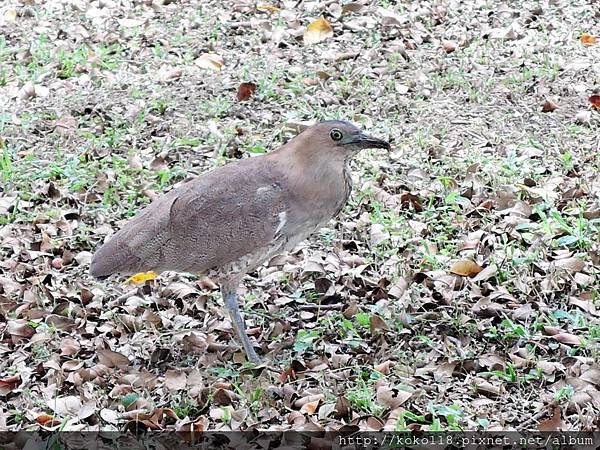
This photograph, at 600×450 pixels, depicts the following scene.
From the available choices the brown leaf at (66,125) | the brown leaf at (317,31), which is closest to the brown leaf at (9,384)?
the brown leaf at (66,125)

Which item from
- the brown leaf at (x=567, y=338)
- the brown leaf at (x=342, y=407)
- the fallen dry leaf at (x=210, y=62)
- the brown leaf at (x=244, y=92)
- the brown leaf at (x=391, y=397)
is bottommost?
the fallen dry leaf at (x=210, y=62)

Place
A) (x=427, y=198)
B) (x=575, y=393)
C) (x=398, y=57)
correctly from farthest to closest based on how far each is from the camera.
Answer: (x=398, y=57), (x=427, y=198), (x=575, y=393)

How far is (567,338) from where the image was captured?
4840 millimetres

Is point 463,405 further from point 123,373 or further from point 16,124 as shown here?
point 16,124

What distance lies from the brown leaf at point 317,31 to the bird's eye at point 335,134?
3.68m

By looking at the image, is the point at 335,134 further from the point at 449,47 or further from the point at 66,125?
the point at 449,47

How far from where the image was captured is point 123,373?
4.97 metres

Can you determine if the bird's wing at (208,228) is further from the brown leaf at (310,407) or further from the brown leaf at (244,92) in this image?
the brown leaf at (244,92)

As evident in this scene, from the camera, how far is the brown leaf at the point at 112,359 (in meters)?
5.03

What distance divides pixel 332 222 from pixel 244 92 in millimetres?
1823

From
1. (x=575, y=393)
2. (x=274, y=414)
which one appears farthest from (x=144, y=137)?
(x=575, y=393)

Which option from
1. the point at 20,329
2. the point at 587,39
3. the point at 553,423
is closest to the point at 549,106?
the point at 587,39

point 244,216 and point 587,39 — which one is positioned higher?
point 244,216

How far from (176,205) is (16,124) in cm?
291
